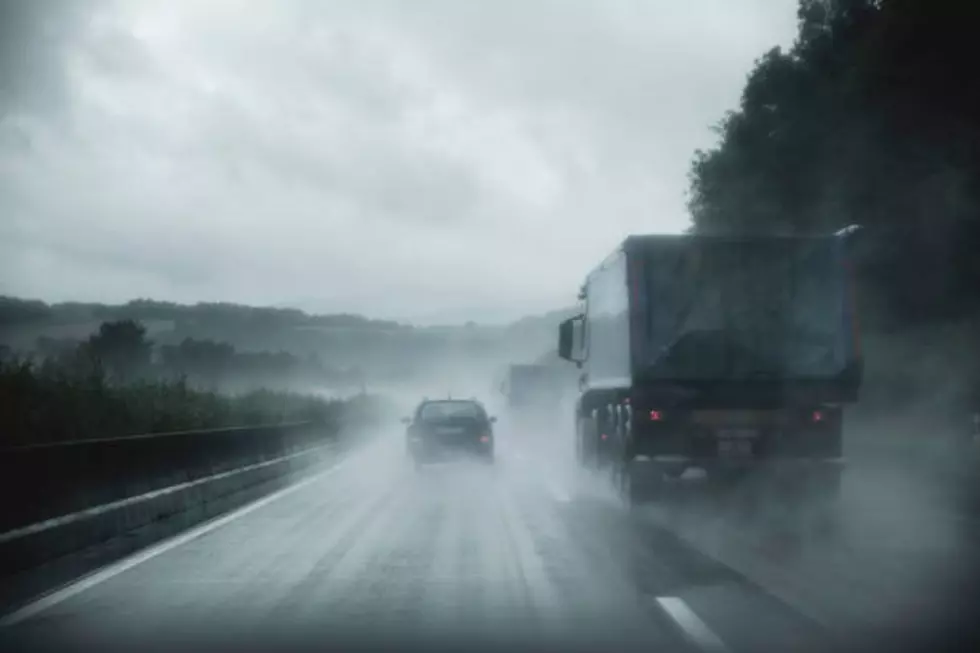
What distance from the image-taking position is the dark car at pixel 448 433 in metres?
30.0

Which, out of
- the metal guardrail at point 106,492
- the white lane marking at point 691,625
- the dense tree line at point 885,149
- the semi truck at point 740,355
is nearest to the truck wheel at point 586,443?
the metal guardrail at point 106,492

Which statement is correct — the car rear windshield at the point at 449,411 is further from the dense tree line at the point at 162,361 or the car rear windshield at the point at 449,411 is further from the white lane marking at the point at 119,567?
the white lane marking at the point at 119,567

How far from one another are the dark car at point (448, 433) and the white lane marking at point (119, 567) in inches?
314

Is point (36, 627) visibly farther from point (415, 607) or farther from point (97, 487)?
point (97, 487)

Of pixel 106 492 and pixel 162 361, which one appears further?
pixel 162 361

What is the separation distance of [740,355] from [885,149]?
21.9 meters

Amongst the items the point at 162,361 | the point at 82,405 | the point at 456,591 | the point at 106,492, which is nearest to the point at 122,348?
the point at 162,361

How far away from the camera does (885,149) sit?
122 feet

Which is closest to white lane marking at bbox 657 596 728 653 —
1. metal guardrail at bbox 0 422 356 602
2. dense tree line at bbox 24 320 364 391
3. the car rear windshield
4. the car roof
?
metal guardrail at bbox 0 422 356 602

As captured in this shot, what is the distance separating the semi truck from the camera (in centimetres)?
1694

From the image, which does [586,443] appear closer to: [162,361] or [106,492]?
[106,492]

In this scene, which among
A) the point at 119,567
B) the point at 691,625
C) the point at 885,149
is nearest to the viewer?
the point at 691,625

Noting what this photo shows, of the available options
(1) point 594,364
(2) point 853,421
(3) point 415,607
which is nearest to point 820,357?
(1) point 594,364

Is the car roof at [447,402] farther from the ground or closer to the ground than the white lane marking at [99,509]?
farther from the ground
